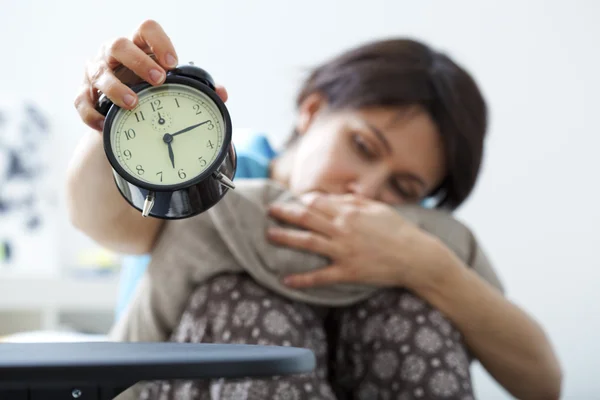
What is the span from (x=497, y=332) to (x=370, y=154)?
1.28 ft

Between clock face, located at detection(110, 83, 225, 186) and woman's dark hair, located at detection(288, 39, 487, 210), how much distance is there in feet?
2.17

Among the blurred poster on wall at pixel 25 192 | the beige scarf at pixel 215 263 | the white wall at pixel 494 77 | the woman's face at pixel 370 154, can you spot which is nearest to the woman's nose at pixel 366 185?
the woman's face at pixel 370 154

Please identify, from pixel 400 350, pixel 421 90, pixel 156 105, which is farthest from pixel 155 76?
pixel 421 90

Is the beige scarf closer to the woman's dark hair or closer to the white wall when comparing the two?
the woman's dark hair

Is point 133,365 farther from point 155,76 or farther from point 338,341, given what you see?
point 338,341

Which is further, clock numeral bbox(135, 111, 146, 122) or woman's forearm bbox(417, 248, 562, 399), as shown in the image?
woman's forearm bbox(417, 248, 562, 399)

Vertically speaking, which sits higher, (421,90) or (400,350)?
(421,90)

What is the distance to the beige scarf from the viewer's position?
0.98 m

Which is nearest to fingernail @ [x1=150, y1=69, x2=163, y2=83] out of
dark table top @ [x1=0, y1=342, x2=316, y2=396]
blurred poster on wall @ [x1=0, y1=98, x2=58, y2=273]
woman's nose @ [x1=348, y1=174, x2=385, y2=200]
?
dark table top @ [x1=0, y1=342, x2=316, y2=396]

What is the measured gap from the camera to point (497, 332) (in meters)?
1.07

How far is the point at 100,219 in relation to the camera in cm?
92

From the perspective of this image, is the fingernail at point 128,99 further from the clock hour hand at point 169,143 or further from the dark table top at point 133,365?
the dark table top at point 133,365

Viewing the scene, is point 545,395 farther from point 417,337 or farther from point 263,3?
point 263,3

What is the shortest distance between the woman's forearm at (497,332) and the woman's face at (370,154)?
0.79ft
